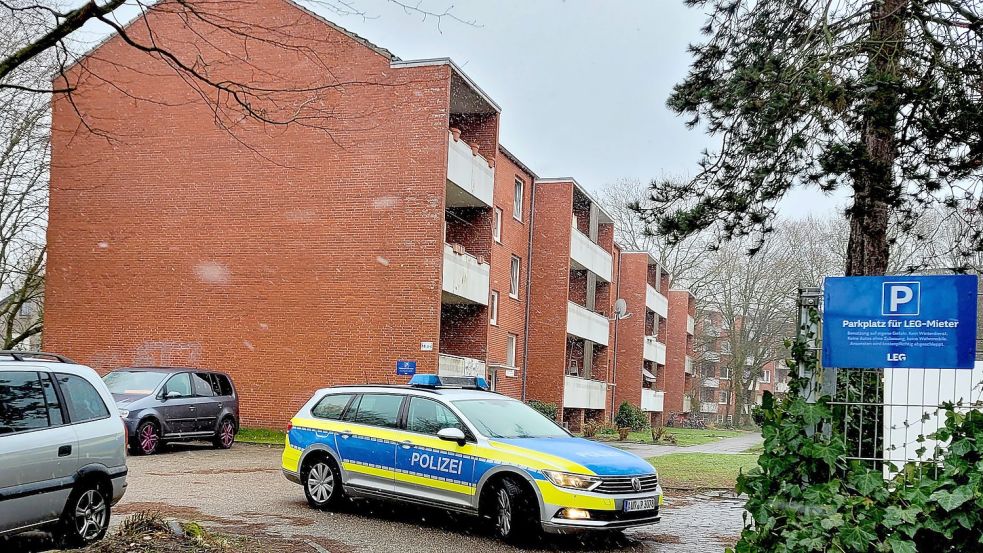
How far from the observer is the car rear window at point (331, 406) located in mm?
11759

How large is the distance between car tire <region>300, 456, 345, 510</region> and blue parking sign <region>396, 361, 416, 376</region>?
12409 millimetres

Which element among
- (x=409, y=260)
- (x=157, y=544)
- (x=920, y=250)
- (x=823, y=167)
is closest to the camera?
(x=157, y=544)

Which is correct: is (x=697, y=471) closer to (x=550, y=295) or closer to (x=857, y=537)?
(x=857, y=537)

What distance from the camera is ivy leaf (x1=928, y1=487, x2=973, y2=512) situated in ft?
19.9

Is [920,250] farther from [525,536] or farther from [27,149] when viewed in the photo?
[27,149]

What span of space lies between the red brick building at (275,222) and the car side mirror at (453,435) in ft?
46.5

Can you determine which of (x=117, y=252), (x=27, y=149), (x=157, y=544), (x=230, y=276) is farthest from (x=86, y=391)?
(x=27, y=149)

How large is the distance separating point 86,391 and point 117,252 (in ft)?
64.1

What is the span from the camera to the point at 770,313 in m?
60.8

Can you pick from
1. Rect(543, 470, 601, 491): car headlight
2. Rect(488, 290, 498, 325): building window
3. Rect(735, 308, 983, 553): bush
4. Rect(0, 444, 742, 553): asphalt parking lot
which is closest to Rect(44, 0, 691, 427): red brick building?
Rect(488, 290, 498, 325): building window

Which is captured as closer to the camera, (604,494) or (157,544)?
(157,544)

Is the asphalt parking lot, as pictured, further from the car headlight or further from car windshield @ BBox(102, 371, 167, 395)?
car windshield @ BBox(102, 371, 167, 395)

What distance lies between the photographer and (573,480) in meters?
9.44

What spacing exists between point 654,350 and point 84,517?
50.4 m
